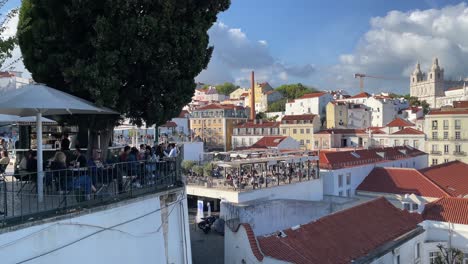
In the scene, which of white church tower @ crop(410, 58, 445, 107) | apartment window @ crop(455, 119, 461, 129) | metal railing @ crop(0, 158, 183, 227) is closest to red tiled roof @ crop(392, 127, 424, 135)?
apartment window @ crop(455, 119, 461, 129)

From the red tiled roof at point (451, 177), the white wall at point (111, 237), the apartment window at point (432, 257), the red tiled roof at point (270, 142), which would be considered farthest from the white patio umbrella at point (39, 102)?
the red tiled roof at point (270, 142)

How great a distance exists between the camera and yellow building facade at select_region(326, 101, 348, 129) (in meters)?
82.9

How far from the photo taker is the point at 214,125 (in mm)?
86438

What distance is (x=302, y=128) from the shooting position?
76438 millimetres

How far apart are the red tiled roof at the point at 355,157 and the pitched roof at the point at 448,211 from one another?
1197 centimetres

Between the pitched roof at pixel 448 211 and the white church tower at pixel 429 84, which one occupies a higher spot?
the white church tower at pixel 429 84

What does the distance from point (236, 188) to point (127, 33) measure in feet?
65.3

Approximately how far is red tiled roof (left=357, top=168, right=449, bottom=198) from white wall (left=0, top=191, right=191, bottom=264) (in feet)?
104

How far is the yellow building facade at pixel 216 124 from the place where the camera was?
279 ft

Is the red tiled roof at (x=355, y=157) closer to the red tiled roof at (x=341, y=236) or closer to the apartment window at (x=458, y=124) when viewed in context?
the apartment window at (x=458, y=124)

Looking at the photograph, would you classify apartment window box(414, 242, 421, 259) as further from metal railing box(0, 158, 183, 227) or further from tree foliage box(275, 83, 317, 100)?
tree foliage box(275, 83, 317, 100)

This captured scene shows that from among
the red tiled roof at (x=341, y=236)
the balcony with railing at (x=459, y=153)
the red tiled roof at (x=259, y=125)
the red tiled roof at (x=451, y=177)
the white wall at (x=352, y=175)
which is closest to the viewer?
the red tiled roof at (x=341, y=236)

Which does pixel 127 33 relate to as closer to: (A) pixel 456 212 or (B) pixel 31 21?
(B) pixel 31 21

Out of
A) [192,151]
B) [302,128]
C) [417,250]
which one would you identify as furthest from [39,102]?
[302,128]
